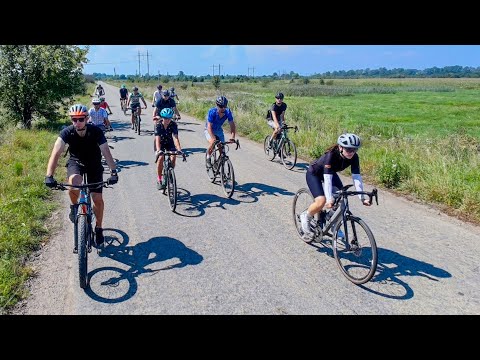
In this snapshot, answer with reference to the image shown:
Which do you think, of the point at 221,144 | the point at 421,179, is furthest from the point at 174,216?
the point at 421,179

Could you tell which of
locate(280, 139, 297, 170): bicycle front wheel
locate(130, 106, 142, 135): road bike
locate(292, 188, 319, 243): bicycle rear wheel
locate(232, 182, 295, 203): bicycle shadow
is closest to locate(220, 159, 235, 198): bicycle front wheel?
locate(232, 182, 295, 203): bicycle shadow

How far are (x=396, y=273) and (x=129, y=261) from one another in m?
3.67

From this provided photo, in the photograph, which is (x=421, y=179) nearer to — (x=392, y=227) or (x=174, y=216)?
(x=392, y=227)

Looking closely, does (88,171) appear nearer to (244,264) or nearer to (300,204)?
(244,264)

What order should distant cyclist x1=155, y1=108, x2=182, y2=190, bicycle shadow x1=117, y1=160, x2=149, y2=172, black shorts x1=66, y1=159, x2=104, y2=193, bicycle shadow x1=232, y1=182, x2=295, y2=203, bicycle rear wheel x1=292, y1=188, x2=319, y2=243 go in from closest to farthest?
black shorts x1=66, y1=159, x2=104, y2=193, bicycle rear wheel x1=292, y1=188, x2=319, y2=243, distant cyclist x1=155, y1=108, x2=182, y2=190, bicycle shadow x1=232, y1=182, x2=295, y2=203, bicycle shadow x1=117, y1=160, x2=149, y2=172

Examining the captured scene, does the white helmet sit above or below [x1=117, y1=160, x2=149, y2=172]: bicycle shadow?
above

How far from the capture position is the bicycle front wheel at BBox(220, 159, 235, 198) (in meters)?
7.78

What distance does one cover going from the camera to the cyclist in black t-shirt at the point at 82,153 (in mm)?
4660

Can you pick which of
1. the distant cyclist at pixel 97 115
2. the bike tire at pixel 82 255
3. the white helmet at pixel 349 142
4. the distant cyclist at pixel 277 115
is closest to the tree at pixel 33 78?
the distant cyclist at pixel 97 115

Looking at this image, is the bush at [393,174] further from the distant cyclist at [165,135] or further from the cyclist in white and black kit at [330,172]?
the distant cyclist at [165,135]

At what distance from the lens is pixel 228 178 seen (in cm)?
796

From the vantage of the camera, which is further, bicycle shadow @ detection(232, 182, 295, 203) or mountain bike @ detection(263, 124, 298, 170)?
mountain bike @ detection(263, 124, 298, 170)

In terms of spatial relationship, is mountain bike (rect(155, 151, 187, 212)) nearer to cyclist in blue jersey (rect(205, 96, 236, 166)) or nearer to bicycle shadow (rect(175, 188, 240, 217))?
bicycle shadow (rect(175, 188, 240, 217))
